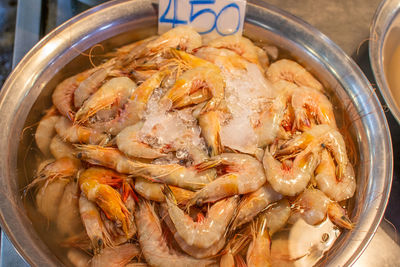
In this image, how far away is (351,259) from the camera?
1.72 metres

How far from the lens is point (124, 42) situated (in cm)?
232

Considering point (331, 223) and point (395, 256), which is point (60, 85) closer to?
point (331, 223)

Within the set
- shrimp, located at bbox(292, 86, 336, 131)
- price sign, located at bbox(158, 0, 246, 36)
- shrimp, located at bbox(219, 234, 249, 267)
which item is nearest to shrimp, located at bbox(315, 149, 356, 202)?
shrimp, located at bbox(292, 86, 336, 131)

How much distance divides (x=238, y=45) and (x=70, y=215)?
4.82ft

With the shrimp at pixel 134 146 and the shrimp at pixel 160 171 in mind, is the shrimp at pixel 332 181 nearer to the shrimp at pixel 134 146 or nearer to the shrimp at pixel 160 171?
the shrimp at pixel 160 171

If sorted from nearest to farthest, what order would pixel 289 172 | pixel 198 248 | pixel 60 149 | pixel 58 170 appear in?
pixel 198 248, pixel 289 172, pixel 58 170, pixel 60 149

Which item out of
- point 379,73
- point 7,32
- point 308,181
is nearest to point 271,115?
point 308,181

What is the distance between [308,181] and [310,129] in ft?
1.14

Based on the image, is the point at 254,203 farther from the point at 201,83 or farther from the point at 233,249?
the point at 201,83

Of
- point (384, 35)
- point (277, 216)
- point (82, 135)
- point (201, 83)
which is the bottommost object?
point (277, 216)

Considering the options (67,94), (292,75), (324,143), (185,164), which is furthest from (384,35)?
(67,94)

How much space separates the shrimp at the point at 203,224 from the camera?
63.6 inches

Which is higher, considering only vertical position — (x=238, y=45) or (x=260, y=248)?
(x=238, y=45)

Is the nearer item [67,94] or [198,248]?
[198,248]
